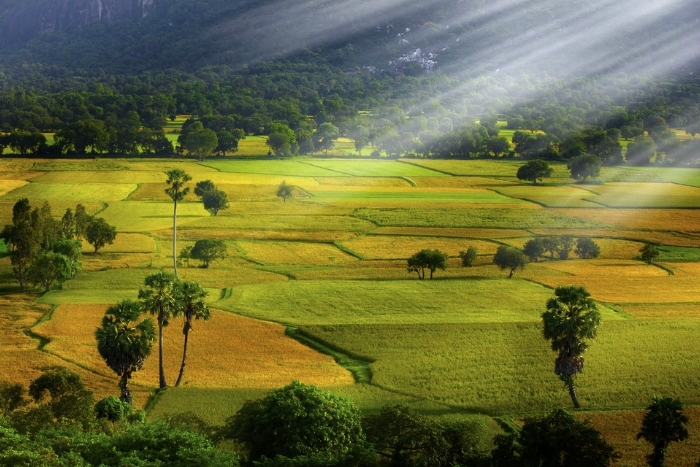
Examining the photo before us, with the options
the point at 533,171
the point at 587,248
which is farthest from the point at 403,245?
the point at 533,171

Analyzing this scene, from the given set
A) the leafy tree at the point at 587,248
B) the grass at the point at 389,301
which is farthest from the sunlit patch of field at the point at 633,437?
the leafy tree at the point at 587,248

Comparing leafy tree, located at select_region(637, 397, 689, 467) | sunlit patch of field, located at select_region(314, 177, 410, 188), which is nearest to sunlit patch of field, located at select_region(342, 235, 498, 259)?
sunlit patch of field, located at select_region(314, 177, 410, 188)

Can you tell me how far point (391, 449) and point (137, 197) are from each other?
8080 centimetres

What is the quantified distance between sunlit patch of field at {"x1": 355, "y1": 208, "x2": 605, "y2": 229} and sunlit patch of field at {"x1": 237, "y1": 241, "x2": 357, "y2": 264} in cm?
1413

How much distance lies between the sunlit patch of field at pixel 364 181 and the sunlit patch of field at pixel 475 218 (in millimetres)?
23040

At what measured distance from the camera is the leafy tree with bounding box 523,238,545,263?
73.6 metres

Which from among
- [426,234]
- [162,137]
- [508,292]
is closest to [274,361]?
[508,292]

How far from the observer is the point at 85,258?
69.8 m

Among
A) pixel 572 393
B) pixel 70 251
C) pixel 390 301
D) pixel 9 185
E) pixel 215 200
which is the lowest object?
pixel 572 393

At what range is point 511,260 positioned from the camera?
217 feet

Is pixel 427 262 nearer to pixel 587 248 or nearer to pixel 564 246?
pixel 564 246

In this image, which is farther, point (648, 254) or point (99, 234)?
point (99, 234)

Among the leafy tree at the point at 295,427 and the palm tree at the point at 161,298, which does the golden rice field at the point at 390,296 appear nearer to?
the palm tree at the point at 161,298

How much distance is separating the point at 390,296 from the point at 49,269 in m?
24.7
